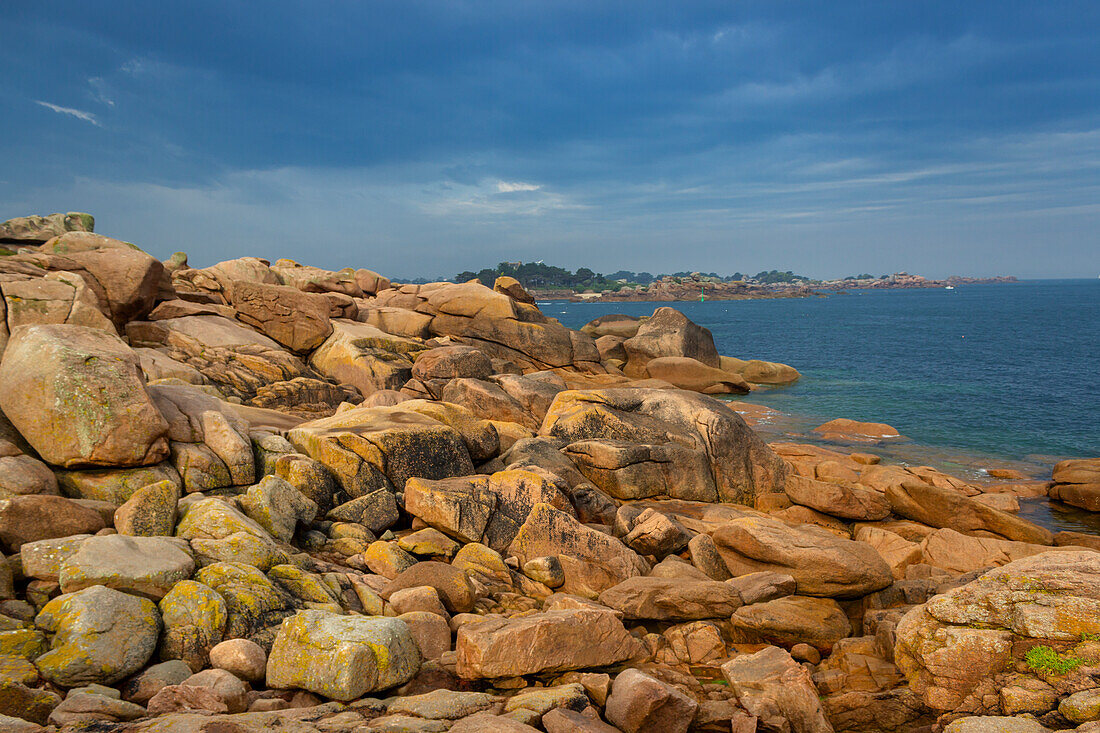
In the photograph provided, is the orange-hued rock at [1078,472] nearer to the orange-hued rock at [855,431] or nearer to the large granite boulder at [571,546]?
the orange-hued rock at [855,431]

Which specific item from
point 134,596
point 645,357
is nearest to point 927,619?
point 134,596

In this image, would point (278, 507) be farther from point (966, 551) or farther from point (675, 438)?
point (966, 551)

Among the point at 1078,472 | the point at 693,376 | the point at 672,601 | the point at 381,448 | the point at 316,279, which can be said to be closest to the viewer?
the point at 672,601

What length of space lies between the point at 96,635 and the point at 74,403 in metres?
5.64

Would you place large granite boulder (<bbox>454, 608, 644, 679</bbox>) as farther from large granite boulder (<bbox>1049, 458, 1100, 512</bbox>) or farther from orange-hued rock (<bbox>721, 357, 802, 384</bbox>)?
orange-hued rock (<bbox>721, 357, 802, 384</bbox>)

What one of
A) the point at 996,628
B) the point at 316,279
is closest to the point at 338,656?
the point at 996,628

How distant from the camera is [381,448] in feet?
48.5

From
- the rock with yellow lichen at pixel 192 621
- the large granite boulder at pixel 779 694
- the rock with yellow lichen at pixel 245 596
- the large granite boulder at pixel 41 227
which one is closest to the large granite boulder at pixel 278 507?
the rock with yellow lichen at pixel 245 596

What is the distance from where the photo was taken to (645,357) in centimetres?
4919

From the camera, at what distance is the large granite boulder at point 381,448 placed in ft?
46.7

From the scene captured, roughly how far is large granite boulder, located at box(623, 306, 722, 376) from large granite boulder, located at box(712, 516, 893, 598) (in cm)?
3452

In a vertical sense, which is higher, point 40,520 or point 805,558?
point 40,520

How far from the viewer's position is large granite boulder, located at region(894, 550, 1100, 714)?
753 centimetres

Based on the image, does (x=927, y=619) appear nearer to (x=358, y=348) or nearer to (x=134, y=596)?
(x=134, y=596)
